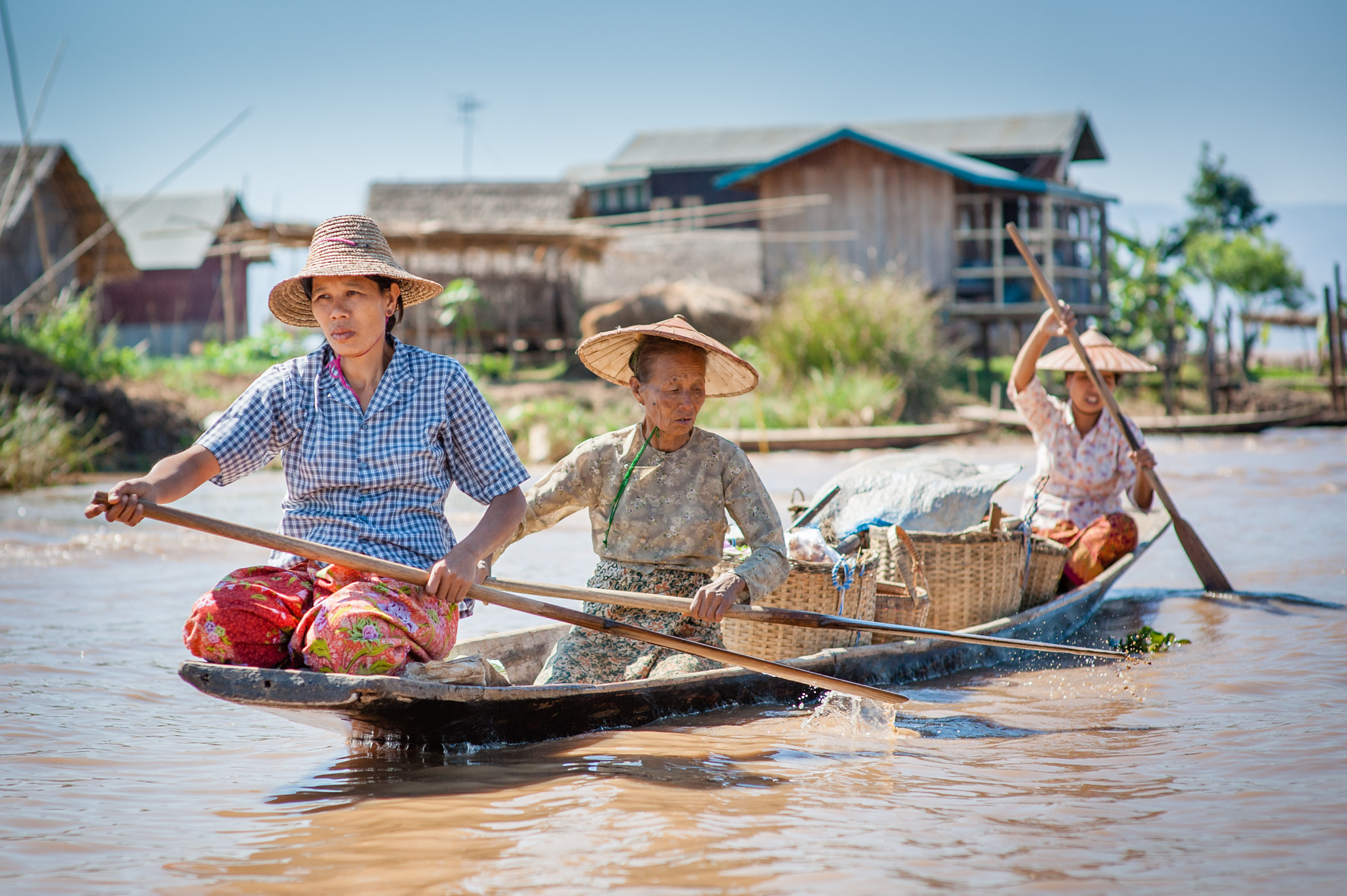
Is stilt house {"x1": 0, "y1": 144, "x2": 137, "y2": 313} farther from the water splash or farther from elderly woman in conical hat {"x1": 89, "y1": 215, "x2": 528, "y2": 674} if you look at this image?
the water splash

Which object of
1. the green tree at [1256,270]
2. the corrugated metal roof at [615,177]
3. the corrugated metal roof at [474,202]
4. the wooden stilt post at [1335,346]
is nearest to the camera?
the wooden stilt post at [1335,346]

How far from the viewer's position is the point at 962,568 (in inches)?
190

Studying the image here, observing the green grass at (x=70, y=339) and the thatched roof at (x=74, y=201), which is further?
the thatched roof at (x=74, y=201)

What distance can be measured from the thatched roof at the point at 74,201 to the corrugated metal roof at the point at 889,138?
44.2 ft

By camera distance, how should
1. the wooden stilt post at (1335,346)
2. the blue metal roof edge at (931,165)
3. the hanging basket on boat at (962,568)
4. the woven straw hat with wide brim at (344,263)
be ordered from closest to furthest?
the woven straw hat with wide brim at (344,263) → the hanging basket on boat at (962,568) → the wooden stilt post at (1335,346) → the blue metal roof edge at (931,165)

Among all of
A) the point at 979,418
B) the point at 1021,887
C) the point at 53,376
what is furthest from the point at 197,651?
the point at 979,418

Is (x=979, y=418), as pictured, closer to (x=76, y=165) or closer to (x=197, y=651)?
(x=197, y=651)

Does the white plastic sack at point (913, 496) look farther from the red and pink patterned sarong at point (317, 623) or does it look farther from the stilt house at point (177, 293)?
the stilt house at point (177, 293)

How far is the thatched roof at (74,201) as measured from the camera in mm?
19234

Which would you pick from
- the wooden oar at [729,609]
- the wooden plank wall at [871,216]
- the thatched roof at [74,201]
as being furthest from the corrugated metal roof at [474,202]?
the wooden oar at [729,609]

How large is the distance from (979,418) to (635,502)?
12.7 m

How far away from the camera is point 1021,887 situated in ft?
8.20

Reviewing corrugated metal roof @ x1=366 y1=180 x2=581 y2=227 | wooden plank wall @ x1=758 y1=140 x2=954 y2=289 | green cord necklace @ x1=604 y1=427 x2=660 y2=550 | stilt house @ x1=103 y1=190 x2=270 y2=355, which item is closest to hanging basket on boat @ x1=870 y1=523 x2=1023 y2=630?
green cord necklace @ x1=604 y1=427 x2=660 y2=550

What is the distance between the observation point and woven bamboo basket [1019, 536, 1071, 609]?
545 cm
